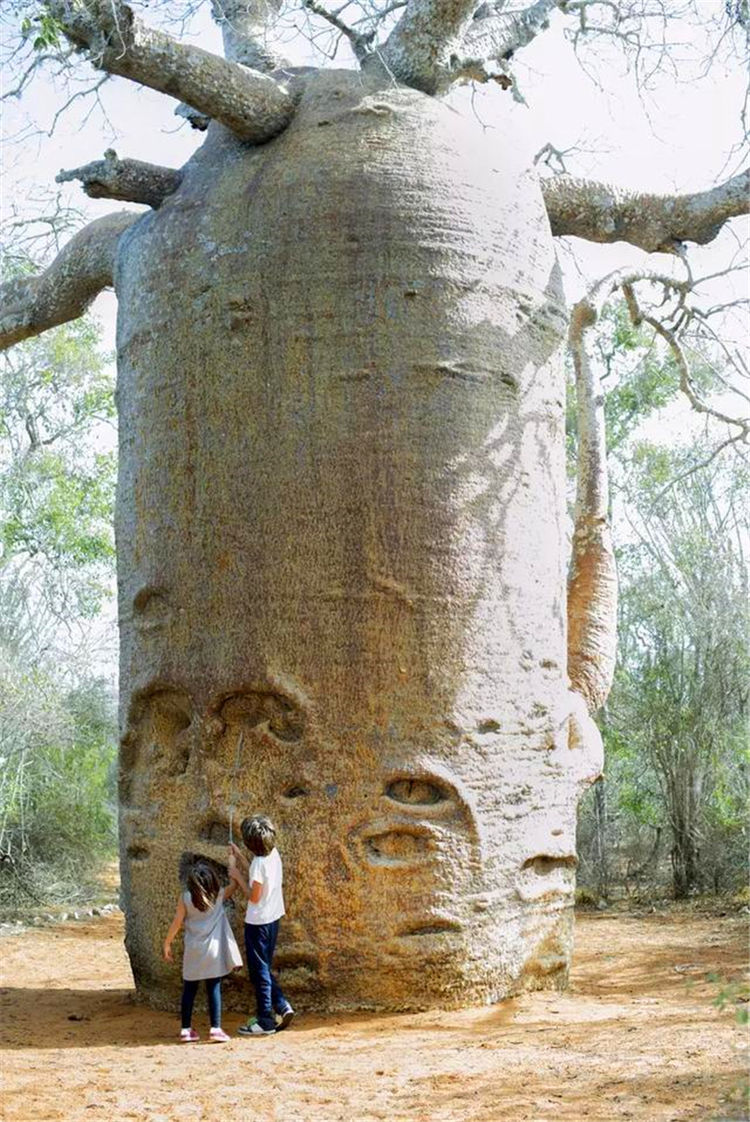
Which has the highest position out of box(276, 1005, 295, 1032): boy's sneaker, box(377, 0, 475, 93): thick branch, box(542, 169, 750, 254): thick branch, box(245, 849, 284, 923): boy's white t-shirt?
box(377, 0, 475, 93): thick branch

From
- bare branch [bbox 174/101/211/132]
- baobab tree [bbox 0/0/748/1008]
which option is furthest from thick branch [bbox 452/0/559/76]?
bare branch [bbox 174/101/211/132]

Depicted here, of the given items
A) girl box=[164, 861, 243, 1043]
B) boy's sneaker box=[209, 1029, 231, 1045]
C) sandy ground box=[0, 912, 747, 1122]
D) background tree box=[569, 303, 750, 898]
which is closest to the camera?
sandy ground box=[0, 912, 747, 1122]

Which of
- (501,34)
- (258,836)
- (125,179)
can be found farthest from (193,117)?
(258,836)

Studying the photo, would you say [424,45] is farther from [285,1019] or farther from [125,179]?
[285,1019]

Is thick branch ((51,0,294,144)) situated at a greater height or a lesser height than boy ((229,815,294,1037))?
greater

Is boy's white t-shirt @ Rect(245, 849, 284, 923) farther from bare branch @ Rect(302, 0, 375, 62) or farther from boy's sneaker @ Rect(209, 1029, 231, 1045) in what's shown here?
bare branch @ Rect(302, 0, 375, 62)

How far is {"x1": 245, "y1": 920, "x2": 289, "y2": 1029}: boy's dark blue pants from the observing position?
4504mm

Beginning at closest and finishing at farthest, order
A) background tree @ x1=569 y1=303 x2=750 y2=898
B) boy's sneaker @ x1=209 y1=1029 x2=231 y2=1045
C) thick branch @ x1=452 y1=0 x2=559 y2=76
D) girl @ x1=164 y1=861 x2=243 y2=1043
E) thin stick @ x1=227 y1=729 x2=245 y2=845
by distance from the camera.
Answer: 1. boy's sneaker @ x1=209 y1=1029 x2=231 y2=1045
2. girl @ x1=164 y1=861 x2=243 y2=1043
3. thin stick @ x1=227 y1=729 x2=245 y2=845
4. thick branch @ x1=452 y1=0 x2=559 y2=76
5. background tree @ x1=569 y1=303 x2=750 y2=898

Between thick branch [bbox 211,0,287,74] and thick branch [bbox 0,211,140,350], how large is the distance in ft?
2.74

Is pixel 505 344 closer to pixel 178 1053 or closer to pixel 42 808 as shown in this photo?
pixel 178 1053

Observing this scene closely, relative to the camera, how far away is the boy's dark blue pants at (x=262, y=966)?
450 centimetres

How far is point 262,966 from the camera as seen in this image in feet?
14.9

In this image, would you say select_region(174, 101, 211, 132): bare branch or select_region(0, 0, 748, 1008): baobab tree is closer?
select_region(0, 0, 748, 1008): baobab tree

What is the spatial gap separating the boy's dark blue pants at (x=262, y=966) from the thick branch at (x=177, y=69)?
2.97 meters
